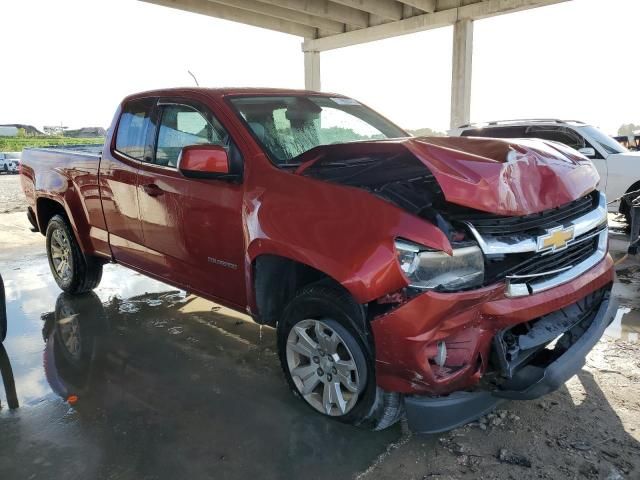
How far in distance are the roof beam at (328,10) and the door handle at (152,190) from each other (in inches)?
543

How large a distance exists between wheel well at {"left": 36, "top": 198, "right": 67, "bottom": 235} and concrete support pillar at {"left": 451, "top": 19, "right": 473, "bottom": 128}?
15.0 m

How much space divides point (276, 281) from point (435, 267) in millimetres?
1148

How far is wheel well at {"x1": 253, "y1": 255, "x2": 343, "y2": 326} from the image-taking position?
302 cm

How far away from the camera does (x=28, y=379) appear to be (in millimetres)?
3586

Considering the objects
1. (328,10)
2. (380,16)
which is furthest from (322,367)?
(380,16)

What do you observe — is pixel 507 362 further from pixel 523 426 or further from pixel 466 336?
pixel 523 426

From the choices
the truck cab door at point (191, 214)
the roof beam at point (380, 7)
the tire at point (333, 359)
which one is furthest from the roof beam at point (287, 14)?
the tire at point (333, 359)

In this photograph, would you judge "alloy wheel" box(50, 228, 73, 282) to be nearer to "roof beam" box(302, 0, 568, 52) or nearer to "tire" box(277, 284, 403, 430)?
"tire" box(277, 284, 403, 430)

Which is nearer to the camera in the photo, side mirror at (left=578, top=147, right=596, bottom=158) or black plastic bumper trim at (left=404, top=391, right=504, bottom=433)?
black plastic bumper trim at (left=404, top=391, right=504, bottom=433)

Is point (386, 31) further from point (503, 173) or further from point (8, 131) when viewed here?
point (8, 131)

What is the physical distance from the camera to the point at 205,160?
304cm

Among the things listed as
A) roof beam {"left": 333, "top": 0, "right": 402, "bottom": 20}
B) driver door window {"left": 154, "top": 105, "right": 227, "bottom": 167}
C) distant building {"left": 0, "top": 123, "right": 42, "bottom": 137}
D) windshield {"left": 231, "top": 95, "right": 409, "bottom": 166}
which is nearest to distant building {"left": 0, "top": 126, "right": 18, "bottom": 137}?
distant building {"left": 0, "top": 123, "right": 42, "bottom": 137}

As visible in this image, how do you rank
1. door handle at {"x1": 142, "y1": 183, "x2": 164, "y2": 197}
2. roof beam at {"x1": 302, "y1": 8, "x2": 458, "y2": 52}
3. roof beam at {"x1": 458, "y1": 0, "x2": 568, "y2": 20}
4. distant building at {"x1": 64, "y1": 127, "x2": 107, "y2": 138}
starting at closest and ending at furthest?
1. door handle at {"x1": 142, "y1": 183, "x2": 164, "y2": 197}
2. roof beam at {"x1": 458, "y1": 0, "x2": 568, "y2": 20}
3. roof beam at {"x1": 302, "y1": 8, "x2": 458, "y2": 52}
4. distant building at {"x1": 64, "y1": 127, "x2": 107, "y2": 138}

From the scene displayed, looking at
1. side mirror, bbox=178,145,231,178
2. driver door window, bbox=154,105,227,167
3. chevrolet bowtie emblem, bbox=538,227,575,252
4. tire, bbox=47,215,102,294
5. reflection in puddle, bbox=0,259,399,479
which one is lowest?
reflection in puddle, bbox=0,259,399,479
